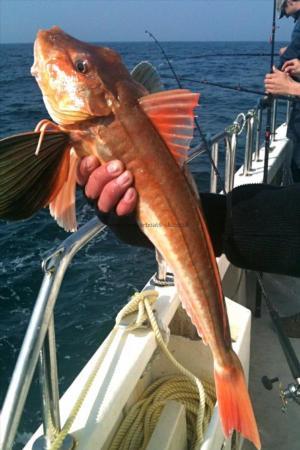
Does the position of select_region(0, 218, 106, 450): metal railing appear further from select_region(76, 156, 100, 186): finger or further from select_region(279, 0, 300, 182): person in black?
select_region(279, 0, 300, 182): person in black

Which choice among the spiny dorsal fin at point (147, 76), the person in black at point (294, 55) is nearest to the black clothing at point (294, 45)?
the person in black at point (294, 55)

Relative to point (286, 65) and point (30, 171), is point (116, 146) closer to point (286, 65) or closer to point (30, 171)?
point (30, 171)

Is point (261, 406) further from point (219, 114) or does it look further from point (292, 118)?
point (219, 114)

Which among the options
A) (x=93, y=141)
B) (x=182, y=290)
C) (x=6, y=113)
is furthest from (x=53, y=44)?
(x=6, y=113)

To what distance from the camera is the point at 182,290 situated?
60.1 inches

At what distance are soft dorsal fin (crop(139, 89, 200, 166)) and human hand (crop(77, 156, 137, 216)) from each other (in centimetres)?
16

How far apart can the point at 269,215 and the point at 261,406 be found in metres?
1.67

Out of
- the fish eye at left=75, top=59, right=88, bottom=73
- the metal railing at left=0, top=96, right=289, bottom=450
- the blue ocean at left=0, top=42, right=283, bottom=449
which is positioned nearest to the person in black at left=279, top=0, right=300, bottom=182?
the blue ocean at left=0, top=42, right=283, bottom=449

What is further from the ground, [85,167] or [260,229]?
[85,167]

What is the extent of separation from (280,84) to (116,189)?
3542 mm

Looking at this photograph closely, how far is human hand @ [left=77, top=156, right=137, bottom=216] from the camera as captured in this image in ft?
4.60

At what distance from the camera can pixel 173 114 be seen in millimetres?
1405

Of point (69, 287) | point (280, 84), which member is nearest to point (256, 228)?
point (280, 84)

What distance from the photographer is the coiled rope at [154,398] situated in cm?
211
